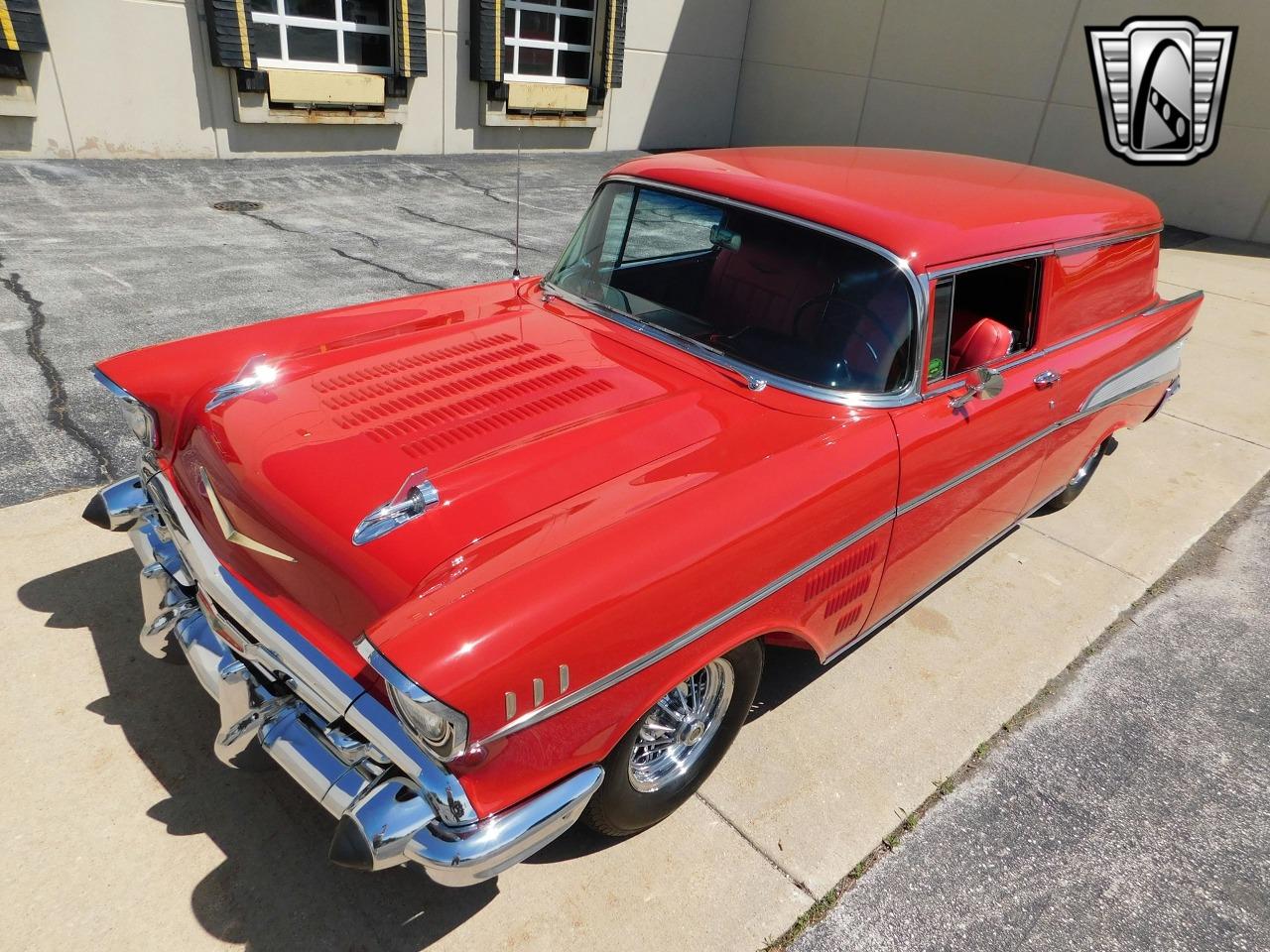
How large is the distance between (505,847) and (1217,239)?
42.8ft

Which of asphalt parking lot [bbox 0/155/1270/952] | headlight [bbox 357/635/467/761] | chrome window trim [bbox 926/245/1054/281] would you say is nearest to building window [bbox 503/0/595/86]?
asphalt parking lot [bbox 0/155/1270/952]

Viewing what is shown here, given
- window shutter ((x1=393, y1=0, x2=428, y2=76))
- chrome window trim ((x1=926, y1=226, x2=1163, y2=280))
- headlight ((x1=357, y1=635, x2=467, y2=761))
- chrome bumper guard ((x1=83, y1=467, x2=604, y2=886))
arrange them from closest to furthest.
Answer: headlight ((x1=357, y1=635, x2=467, y2=761)), chrome bumper guard ((x1=83, y1=467, x2=604, y2=886)), chrome window trim ((x1=926, y1=226, x2=1163, y2=280)), window shutter ((x1=393, y1=0, x2=428, y2=76))

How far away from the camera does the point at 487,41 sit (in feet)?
36.2

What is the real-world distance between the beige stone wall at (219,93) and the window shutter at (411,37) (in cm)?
29

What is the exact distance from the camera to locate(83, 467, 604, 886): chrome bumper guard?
1.88m

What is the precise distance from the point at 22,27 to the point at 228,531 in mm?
8479

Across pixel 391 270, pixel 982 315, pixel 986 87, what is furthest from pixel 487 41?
pixel 982 315

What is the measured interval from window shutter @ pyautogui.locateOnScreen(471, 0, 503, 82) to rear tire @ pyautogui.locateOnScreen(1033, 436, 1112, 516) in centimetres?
953

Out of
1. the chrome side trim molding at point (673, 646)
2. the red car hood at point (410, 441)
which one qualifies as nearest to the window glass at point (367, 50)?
the red car hood at point (410, 441)

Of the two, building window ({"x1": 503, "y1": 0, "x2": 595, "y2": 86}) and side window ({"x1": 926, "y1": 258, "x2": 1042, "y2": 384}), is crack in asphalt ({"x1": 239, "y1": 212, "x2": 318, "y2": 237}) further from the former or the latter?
side window ({"x1": 926, "y1": 258, "x2": 1042, "y2": 384})

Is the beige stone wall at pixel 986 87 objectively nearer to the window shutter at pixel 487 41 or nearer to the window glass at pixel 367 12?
the window shutter at pixel 487 41

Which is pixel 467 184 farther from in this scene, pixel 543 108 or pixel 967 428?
pixel 967 428

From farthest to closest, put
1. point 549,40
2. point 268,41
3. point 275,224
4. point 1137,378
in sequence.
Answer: point 549,40 < point 268,41 < point 275,224 < point 1137,378

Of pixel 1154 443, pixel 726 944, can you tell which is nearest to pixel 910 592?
pixel 726 944
